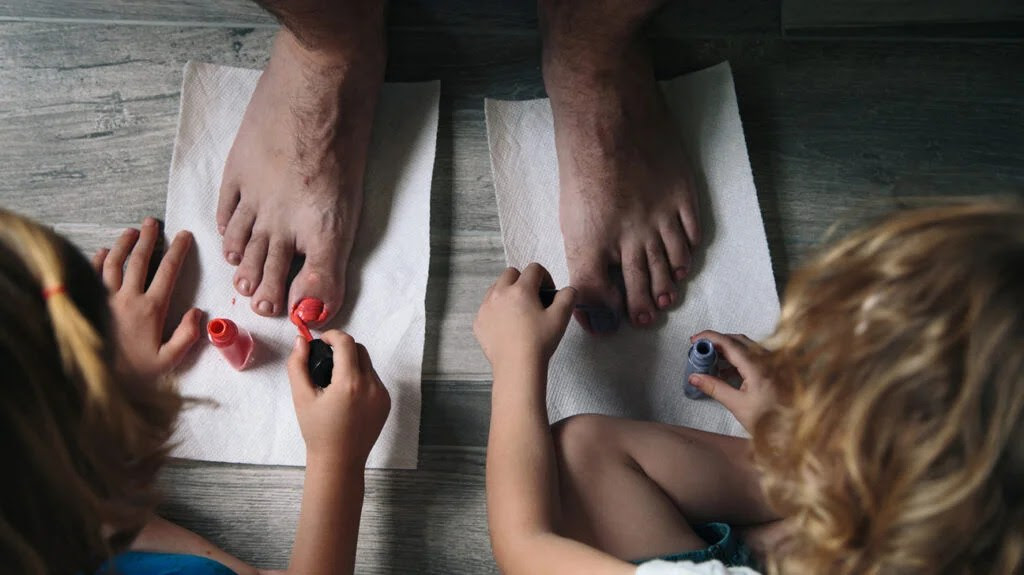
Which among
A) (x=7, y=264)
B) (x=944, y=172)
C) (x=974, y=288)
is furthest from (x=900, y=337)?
(x=944, y=172)

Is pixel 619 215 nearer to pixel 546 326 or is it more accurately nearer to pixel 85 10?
pixel 546 326

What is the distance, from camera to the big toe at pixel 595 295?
0.90 metres

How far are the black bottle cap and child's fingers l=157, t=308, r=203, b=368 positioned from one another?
0.52 feet

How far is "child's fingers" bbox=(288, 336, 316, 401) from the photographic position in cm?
80

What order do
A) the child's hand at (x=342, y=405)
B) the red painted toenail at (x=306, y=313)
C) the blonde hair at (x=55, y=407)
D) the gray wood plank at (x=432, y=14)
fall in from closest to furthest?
Answer: the blonde hair at (x=55, y=407)
the child's hand at (x=342, y=405)
the red painted toenail at (x=306, y=313)
the gray wood plank at (x=432, y=14)

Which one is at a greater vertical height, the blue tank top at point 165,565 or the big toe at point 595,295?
the big toe at point 595,295

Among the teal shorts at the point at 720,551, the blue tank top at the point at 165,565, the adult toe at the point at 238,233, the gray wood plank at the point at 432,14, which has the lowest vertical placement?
the blue tank top at the point at 165,565

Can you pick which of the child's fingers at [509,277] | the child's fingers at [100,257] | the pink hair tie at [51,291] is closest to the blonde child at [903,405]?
the child's fingers at [509,277]

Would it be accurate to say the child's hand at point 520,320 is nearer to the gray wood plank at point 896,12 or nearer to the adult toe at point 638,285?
the adult toe at point 638,285

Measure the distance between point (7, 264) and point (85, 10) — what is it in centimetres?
74

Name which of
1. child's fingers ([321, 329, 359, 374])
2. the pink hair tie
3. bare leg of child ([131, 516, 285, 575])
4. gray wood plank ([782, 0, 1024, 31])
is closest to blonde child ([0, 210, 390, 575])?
the pink hair tie

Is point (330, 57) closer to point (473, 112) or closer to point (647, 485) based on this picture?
point (473, 112)

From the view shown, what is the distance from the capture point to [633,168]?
3.03 ft

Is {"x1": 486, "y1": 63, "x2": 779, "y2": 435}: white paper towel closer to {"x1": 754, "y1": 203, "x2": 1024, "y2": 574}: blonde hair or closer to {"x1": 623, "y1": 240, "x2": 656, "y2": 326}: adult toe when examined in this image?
{"x1": 623, "y1": 240, "x2": 656, "y2": 326}: adult toe
